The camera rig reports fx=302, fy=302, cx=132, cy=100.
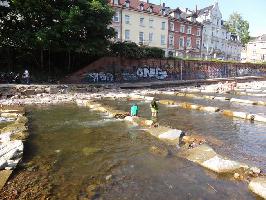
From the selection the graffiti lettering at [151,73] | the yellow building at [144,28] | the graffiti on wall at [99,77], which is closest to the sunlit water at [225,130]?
the graffiti on wall at [99,77]

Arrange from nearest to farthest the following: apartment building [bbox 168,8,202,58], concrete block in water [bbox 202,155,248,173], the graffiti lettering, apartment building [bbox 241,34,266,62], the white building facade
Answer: concrete block in water [bbox 202,155,248,173] < the graffiti lettering < apartment building [bbox 168,8,202,58] < the white building facade < apartment building [bbox 241,34,266,62]

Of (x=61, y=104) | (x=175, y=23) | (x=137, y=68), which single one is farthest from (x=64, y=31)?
(x=175, y=23)

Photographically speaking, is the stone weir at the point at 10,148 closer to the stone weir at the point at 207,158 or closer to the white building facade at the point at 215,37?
the stone weir at the point at 207,158

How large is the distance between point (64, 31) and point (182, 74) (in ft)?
84.9

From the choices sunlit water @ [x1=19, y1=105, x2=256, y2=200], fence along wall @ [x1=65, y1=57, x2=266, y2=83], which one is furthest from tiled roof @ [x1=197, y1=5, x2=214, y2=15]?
sunlit water @ [x1=19, y1=105, x2=256, y2=200]

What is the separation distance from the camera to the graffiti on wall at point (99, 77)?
126ft

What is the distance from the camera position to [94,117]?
18984mm

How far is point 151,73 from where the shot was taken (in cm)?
4581

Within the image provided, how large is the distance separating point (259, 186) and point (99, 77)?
32508 mm

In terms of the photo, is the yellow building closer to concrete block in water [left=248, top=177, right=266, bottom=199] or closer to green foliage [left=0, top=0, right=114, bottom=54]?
green foliage [left=0, top=0, right=114, bottom=54]

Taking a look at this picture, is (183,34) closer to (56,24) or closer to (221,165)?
(56,24)

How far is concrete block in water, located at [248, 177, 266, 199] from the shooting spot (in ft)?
27.0

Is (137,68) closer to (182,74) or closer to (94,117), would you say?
(182,74)

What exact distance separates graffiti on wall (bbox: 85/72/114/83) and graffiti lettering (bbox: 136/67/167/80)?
204 inches
